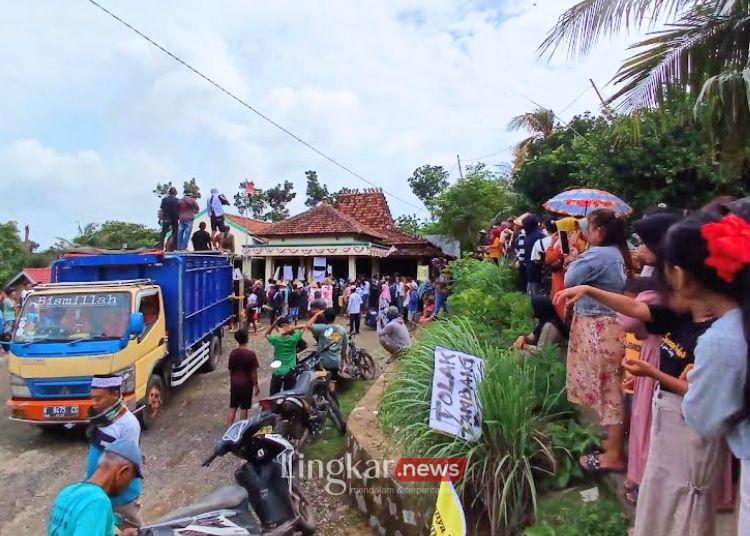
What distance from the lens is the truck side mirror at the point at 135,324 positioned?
6.61 meters

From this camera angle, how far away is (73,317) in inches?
274

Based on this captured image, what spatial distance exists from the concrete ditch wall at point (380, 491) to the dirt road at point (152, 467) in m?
0.22

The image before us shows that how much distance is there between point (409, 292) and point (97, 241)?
2482 centimetres

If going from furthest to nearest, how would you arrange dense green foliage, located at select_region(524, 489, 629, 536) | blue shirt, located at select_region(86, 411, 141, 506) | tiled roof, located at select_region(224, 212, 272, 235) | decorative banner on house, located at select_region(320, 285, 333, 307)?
tiled roof, located at select_region(224, 212, 272, 235) < decorative banner on house, located at select_region(320, 285, 333, 307) < blue shirt, located at select_region(86, 411, 141, 506) < dense green foliage, located at select_region(524, 489, 629, 536)

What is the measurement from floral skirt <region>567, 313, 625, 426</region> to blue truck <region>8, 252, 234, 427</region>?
5.29 m

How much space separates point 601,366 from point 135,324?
5533 millimetres

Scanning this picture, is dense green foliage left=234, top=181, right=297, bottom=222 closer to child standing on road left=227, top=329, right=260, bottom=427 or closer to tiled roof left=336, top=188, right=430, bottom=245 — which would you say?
tiled roof left=336, top=188, right=430, bottom=245

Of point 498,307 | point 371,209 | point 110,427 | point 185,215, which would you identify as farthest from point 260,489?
point 371,209

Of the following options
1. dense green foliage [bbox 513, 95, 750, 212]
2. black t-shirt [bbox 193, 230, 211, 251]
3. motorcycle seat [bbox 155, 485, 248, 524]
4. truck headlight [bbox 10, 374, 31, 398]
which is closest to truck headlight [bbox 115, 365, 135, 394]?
truck headlight [bbox 10, 374, 31, 398]

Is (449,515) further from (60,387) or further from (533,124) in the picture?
(533,124)

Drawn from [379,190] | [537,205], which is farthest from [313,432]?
[379,190]

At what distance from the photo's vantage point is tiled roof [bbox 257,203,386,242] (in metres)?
21.3

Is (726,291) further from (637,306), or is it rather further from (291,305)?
(291,305)

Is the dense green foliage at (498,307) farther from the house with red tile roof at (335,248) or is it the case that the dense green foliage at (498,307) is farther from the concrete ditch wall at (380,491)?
the house with red tile roof at (335,248)
